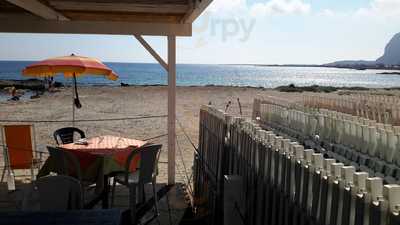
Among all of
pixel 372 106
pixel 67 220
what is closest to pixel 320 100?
pixel 372 106

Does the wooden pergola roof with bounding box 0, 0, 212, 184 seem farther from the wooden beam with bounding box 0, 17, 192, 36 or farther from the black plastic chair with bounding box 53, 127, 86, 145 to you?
the black plastic chair with bounding box 53, 127, 86, 145

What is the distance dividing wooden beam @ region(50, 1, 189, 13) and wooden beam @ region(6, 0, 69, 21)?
123mm

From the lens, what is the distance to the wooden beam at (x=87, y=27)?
648 centimetres

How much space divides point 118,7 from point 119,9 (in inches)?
4.8

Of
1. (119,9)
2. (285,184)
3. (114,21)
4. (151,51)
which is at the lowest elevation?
(285,184)

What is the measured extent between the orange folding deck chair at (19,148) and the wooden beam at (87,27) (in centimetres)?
141

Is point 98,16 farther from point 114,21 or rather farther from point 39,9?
point 39,9

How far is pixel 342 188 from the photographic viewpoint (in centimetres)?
196

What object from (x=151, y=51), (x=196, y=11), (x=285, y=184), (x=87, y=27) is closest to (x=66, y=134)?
(x=87, y=27)

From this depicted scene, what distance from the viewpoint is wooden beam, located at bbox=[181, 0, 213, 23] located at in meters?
4.72

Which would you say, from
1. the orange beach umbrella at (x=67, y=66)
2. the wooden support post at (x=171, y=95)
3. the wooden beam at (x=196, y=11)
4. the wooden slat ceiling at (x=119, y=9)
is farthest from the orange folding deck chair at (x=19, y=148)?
the wooden beam at (x=196, y=11)

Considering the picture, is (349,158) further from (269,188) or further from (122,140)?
(122,140)

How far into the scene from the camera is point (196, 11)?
17.8ft

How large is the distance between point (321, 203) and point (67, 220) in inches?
57.9
